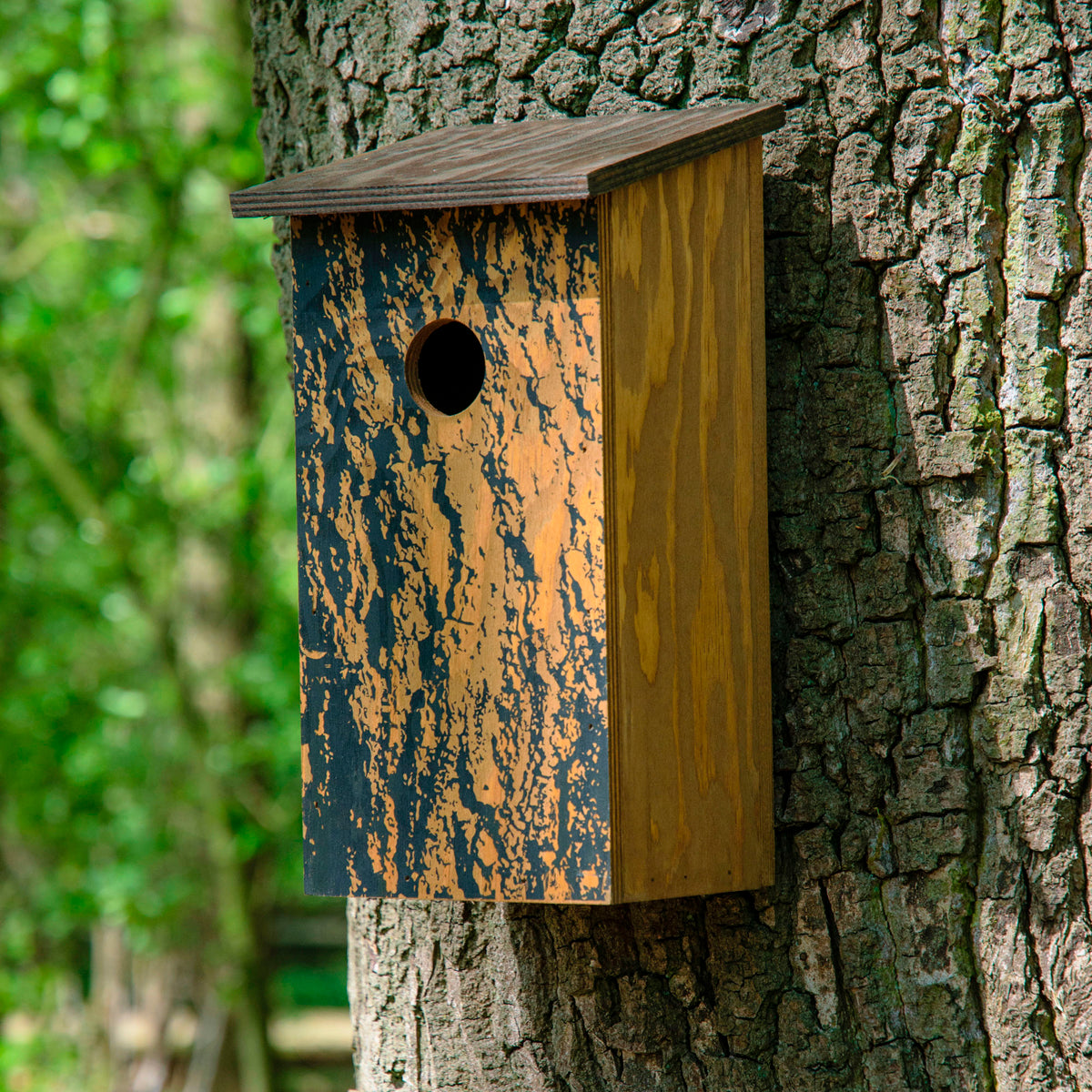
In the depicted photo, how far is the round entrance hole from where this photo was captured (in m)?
1.45

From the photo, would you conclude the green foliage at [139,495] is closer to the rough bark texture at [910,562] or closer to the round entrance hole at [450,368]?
the round entrance hole at [450,368]

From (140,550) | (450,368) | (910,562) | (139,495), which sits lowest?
(910,562)

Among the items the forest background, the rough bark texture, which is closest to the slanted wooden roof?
the rough bark texture

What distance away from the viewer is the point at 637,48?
1.59m

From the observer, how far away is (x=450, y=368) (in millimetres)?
1511

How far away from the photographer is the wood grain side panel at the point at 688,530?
1.32 meters

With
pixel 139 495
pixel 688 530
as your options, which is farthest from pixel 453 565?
pixel 139 495

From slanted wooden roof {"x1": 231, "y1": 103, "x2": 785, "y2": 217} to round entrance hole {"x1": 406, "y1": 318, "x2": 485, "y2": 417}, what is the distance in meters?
0.16

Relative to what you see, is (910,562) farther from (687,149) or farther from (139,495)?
(139,495)

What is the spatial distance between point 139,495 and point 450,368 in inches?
144

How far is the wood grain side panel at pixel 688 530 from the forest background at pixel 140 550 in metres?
3.06

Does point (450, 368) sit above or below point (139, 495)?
below

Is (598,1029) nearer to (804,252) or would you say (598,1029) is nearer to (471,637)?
(471,637)

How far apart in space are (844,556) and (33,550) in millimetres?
5248
